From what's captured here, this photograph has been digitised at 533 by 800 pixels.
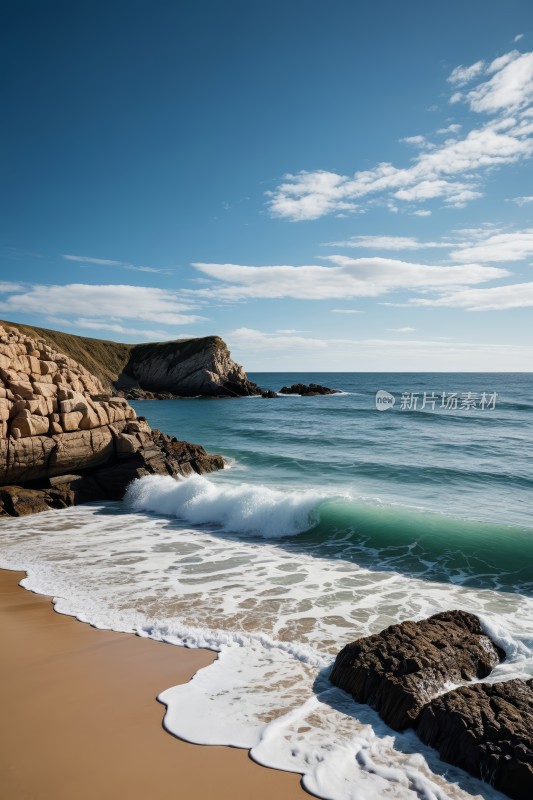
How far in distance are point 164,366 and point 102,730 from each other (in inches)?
3132

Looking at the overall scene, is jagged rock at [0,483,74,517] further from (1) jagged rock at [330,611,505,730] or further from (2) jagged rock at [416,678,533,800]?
(2) jagged rock at [416,678,533,800]

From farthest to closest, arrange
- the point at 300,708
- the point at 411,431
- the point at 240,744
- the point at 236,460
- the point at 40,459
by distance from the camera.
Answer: the point at 411,431 → the point at 236,460 → the point at 40,459 → the point at 300,708 → the point at 240,744

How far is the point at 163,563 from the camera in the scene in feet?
34.6

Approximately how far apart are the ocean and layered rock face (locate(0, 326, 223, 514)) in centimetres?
111

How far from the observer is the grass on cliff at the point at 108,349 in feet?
248

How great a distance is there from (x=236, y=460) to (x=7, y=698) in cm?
1865

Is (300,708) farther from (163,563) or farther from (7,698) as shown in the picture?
(163,563)

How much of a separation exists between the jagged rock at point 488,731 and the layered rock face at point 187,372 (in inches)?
2830

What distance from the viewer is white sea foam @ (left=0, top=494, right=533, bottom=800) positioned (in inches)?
179

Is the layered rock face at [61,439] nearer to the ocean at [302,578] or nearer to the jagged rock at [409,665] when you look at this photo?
the ocean at [302,578]

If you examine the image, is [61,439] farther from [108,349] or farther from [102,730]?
[108,349]

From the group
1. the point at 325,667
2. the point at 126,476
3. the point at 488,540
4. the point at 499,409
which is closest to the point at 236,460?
the point at 126,476
